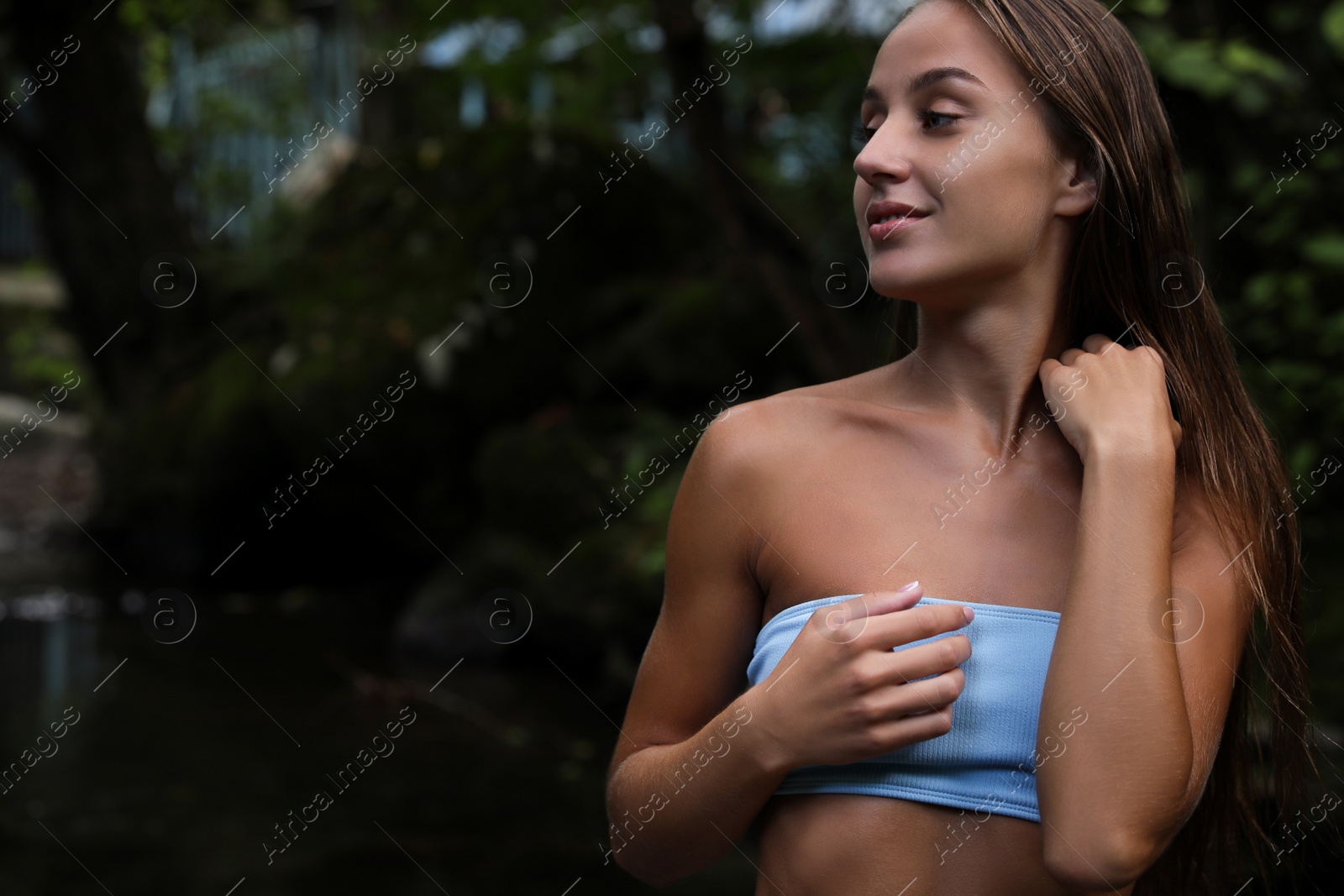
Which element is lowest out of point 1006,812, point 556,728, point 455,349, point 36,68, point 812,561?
point 556,728

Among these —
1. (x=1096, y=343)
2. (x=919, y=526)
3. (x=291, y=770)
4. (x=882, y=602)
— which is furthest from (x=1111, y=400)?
(x=291, y=770)

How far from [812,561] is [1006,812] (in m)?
0.33

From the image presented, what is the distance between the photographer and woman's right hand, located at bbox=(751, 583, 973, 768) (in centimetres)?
131

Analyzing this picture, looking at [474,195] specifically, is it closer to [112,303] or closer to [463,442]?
[463,442]

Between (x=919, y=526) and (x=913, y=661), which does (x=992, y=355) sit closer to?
(x=919, y=526)

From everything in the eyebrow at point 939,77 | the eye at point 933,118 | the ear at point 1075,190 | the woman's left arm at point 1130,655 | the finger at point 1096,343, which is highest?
the eyebrow at point 939,77

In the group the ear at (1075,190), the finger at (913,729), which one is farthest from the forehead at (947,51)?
the finger at (913,729)

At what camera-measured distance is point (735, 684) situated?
5.23 feet

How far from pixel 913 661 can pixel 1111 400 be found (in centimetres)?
38

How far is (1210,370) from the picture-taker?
62.9 inches

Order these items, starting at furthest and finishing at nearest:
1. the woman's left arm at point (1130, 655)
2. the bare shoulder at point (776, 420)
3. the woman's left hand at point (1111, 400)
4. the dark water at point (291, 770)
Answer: the dark water at point (291, 770) < the bare shoulder at point (776, 420) < the woman's left hand at point (1111, 400) < the woman's left arm at point (1130, 655)

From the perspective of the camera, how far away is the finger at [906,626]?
1.32 meters

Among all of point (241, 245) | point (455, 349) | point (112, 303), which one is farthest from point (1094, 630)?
point (241, 245)

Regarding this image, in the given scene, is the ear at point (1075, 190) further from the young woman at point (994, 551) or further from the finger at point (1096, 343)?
the finger at point (1096, 343)
